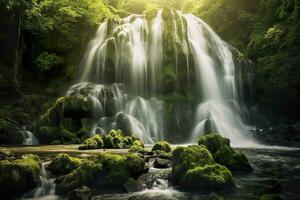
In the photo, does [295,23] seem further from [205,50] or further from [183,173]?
[183,173]

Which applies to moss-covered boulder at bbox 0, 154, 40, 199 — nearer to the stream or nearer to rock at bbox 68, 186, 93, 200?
the stream

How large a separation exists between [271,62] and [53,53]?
72.5 ft

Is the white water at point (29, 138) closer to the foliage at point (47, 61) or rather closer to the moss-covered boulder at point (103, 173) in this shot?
the foliage at point (47, 61)

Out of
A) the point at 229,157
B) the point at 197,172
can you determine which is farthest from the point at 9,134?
the point at 197,172

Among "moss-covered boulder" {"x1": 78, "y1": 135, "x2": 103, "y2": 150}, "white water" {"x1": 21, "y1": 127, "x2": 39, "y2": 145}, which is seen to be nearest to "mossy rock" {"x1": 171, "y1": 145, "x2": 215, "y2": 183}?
"moss-covered boulder" {"x1": 78, "y1": 135, "x2": 103, "y2": 150}

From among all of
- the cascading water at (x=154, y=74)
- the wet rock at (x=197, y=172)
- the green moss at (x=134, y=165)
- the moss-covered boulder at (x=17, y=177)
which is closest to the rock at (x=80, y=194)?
the moss-covered boulder at (x=17, y=177)

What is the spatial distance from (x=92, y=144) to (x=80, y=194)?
33.9 ft

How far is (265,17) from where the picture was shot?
127ft

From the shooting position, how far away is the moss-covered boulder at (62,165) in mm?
13414

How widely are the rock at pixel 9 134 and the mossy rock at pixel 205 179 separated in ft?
51.2

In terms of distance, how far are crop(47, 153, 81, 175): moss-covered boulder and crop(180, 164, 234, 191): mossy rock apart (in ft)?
13.2

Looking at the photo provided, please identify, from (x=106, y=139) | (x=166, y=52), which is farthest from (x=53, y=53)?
(x=106, y=139)

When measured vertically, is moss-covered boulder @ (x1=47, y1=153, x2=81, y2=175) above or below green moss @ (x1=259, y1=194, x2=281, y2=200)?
above

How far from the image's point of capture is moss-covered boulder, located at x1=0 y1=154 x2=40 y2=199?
11461 mm
